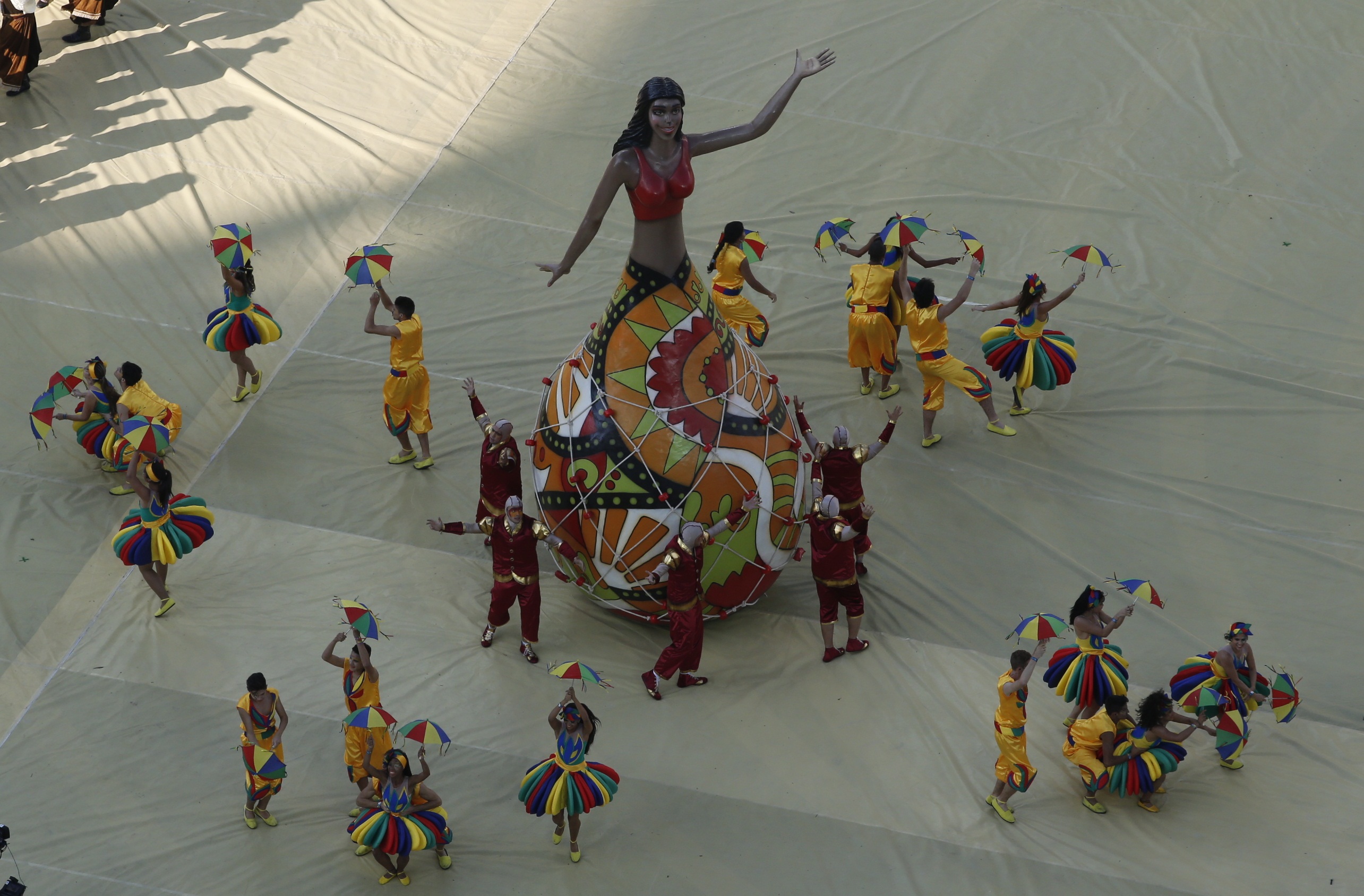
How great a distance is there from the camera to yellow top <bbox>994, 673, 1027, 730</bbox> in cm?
638

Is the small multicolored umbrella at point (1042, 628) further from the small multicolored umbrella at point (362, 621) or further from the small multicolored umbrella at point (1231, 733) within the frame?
the small multicolored umbrella at point (362, 621)

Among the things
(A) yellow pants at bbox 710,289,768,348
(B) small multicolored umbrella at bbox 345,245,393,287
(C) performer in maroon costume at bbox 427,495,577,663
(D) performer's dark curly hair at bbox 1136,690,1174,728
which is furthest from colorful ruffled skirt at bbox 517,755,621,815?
(A) yellow pants at bbox 710,289,768,348

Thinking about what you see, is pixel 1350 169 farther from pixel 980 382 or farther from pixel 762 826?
pixel 762 826

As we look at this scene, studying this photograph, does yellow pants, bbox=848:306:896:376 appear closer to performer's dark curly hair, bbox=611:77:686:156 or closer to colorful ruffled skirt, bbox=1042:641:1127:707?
performer's dark curly hair, bbox=611:77:686:156

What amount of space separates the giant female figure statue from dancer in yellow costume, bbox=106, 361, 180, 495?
8.90 ft

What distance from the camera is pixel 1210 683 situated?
681cm

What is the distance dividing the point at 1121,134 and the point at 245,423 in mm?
7430

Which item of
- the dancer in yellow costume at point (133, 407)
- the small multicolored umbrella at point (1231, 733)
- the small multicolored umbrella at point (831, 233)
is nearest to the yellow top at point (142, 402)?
the dancer in yellow costume at point (133, 407)

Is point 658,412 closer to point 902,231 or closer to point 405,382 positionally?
point 405,382

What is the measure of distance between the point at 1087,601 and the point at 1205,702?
28.7 inches

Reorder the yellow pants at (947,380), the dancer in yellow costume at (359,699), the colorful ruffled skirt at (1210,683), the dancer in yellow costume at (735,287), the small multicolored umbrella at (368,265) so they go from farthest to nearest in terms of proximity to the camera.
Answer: the dancer in yellow costume at (735,287)
the yellow pants at (947,380)
the small multicolored umbrella at (368,265)
the colorful ruffled skirt at (1210,683)
the dancer in yellow costume at (359,699)

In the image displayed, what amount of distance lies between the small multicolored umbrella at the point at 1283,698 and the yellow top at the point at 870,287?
333 centimetres

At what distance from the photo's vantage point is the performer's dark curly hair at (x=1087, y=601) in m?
6.70

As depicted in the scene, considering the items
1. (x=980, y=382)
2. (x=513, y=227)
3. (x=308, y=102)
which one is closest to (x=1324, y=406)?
(x=980, y=382)
